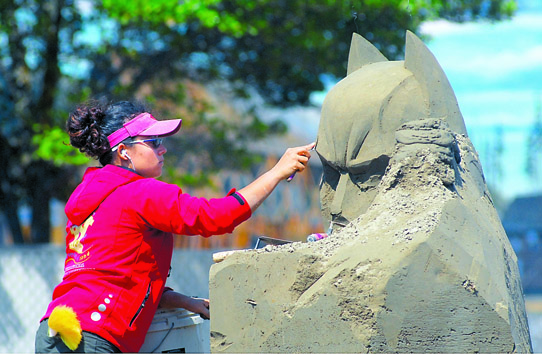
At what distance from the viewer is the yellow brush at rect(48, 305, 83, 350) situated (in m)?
2.17

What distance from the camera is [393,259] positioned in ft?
6.79

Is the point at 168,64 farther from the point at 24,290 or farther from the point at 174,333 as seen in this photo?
the point at 174,333

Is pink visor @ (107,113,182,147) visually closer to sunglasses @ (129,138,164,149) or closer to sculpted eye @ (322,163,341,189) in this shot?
sunglasses @ (129,138,164,149)

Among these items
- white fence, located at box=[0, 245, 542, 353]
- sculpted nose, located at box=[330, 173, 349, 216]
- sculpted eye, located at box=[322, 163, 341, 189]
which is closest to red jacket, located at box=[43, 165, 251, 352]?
sculpted nose, located at box=[330, 173, 349, 216]

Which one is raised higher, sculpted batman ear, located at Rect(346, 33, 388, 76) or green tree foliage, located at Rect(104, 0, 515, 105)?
sculpted batman ear, located at Rect(346, 33, 388, 76)

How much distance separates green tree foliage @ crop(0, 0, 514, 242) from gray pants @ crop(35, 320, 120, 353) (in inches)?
212

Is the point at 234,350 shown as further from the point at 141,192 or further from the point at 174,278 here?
the point at 174,278

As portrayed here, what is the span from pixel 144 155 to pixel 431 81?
3.66ft

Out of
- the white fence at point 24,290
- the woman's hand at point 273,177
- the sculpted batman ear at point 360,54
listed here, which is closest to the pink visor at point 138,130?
the woman's hand at point 273,177

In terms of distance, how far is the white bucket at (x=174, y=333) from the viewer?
247 centimetres

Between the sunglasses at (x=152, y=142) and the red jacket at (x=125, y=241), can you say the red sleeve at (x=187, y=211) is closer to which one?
the red jacket at (x=125, y=241)

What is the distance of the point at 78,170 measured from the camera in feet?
29.9

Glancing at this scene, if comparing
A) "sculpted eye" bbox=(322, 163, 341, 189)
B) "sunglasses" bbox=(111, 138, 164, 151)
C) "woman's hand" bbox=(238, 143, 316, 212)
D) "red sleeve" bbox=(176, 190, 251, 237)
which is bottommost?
"sculpted eye" bbox=(322, 163, 341, 189)

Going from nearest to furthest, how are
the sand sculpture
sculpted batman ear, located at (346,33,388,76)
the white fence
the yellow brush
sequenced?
1. the sand sculpture
2. the yellow brush
3. sculpted batman ear, located at (346,33,388,76)
4. the white fence
